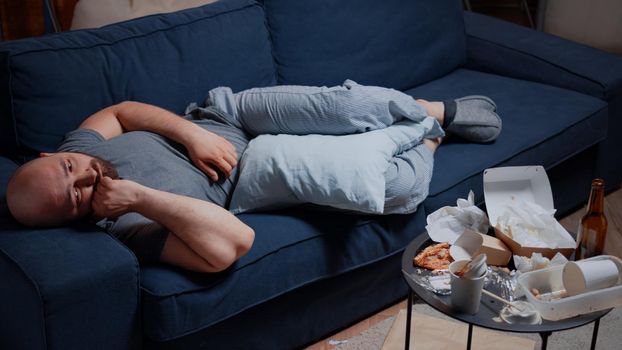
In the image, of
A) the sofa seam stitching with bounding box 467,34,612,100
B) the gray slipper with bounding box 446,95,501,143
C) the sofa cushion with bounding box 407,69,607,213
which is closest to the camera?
the sofa cushion with bounding box 407,69,607,213

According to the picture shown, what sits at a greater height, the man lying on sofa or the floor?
the man lying on sofa

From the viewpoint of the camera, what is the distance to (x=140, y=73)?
7.14 feet

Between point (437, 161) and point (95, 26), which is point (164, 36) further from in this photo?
point (437, 161)

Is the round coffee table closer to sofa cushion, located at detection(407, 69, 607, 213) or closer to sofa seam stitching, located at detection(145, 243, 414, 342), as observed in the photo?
sofa seam stitching, located at detection(145, 243, 414, 342)

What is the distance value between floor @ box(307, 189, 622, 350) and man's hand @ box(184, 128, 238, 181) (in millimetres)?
531

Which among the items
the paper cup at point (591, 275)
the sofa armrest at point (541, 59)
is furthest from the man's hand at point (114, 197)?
the sofa armrest at point (541, 59)

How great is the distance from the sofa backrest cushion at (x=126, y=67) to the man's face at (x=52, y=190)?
328 mm

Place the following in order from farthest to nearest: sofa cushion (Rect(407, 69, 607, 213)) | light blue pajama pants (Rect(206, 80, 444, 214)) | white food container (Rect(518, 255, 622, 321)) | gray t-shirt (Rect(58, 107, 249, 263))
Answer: sofa cushion (Rect(407, 69, 607, 213)) → light blue pajama pants (Rect(206, 80, 444, 214)) → gray t-shirt (Rect(58, 107, 249, 263)) → white food container (Rect(518, 255, 622, 321))

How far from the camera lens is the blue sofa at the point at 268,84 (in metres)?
1.65

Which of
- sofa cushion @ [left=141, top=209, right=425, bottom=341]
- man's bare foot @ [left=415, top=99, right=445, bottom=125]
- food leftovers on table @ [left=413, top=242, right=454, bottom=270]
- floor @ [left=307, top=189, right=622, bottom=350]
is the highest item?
man's bare foot @ [left=415, top=99, right=445, bottom=125]

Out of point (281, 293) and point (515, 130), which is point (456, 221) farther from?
point (515, 130)

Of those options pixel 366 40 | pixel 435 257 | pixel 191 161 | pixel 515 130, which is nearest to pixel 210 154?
pixel 191 161

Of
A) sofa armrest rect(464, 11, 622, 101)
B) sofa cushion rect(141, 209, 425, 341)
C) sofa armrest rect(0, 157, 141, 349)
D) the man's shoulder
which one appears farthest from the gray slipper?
sofa armrest rect(0, 157, 141, 349)

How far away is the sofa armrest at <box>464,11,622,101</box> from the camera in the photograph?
2.72m
